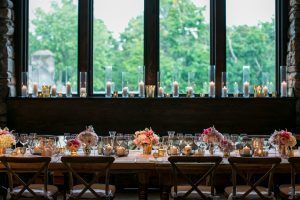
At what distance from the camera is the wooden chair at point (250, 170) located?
4043 millimetres

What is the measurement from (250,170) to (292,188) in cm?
38

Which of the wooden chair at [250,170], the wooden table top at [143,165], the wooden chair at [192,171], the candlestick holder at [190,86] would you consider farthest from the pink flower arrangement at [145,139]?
the candlestick holder at [190,86]

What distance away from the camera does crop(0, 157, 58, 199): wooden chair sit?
4.10 metres

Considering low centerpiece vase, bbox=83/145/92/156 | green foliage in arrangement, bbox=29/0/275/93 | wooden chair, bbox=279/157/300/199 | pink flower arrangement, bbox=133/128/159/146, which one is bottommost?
wooden chair, bbox=279/157/300/199

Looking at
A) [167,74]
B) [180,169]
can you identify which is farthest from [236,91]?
[180,169]

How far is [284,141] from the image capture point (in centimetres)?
492

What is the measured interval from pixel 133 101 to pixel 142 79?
0.53m

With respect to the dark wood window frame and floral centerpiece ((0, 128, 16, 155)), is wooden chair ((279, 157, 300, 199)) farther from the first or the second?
the dark wood window frame

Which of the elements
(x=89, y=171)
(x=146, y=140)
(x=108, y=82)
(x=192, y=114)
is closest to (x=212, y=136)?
(x=146, y=140)

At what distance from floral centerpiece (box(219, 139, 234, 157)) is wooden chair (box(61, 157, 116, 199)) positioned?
3.85 ft

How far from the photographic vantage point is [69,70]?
7.70 meters

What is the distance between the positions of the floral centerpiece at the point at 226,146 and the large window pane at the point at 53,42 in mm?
3361

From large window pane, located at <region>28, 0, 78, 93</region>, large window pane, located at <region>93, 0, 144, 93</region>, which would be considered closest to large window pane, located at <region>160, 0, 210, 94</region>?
large window pane, located at <region>93, 0, 144, 93</region>

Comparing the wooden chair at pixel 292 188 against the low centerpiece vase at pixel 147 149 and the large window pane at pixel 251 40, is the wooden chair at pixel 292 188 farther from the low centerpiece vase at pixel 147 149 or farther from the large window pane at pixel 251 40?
the large window pane at pixel 251 40
